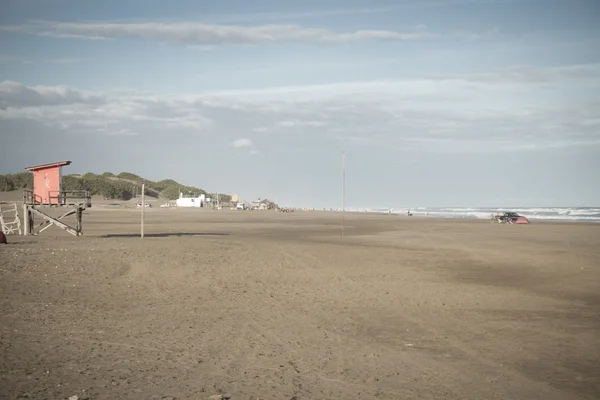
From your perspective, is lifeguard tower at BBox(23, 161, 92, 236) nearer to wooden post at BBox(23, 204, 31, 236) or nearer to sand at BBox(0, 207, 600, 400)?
wooden post at BBox(23, 204, 31, 236)

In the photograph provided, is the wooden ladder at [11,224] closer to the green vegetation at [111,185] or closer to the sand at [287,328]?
the sand at [287,328]

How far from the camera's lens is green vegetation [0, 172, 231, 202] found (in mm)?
104125

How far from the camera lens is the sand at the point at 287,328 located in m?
8.01

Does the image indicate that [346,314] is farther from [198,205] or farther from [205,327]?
[198,205]

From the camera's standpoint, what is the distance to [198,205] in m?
125

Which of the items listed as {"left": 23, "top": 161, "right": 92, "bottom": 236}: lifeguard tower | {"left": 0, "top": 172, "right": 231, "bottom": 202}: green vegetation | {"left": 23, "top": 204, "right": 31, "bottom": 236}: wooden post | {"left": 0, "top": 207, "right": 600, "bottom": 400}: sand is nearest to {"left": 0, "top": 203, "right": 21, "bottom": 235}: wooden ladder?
{"left": 23, "top": 204, "right": 31, "bottom": 236}: wooden post

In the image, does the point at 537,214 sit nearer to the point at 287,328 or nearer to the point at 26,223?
the point at 26,223

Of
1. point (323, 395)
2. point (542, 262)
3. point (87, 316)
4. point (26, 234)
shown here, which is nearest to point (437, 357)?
point (323, 395)

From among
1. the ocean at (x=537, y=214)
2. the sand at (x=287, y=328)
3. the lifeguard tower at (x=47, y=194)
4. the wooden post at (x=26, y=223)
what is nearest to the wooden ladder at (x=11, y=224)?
the wooden post at (x=26, y=223)

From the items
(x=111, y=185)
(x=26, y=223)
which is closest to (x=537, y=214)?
(x=26, y=223)

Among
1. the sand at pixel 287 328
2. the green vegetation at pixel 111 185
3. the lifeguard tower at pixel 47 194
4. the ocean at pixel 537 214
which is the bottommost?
the sand at pixel 287 328

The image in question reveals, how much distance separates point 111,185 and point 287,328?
126 m

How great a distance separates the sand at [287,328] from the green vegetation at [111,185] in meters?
61.3

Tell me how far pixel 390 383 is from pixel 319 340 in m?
2.67
